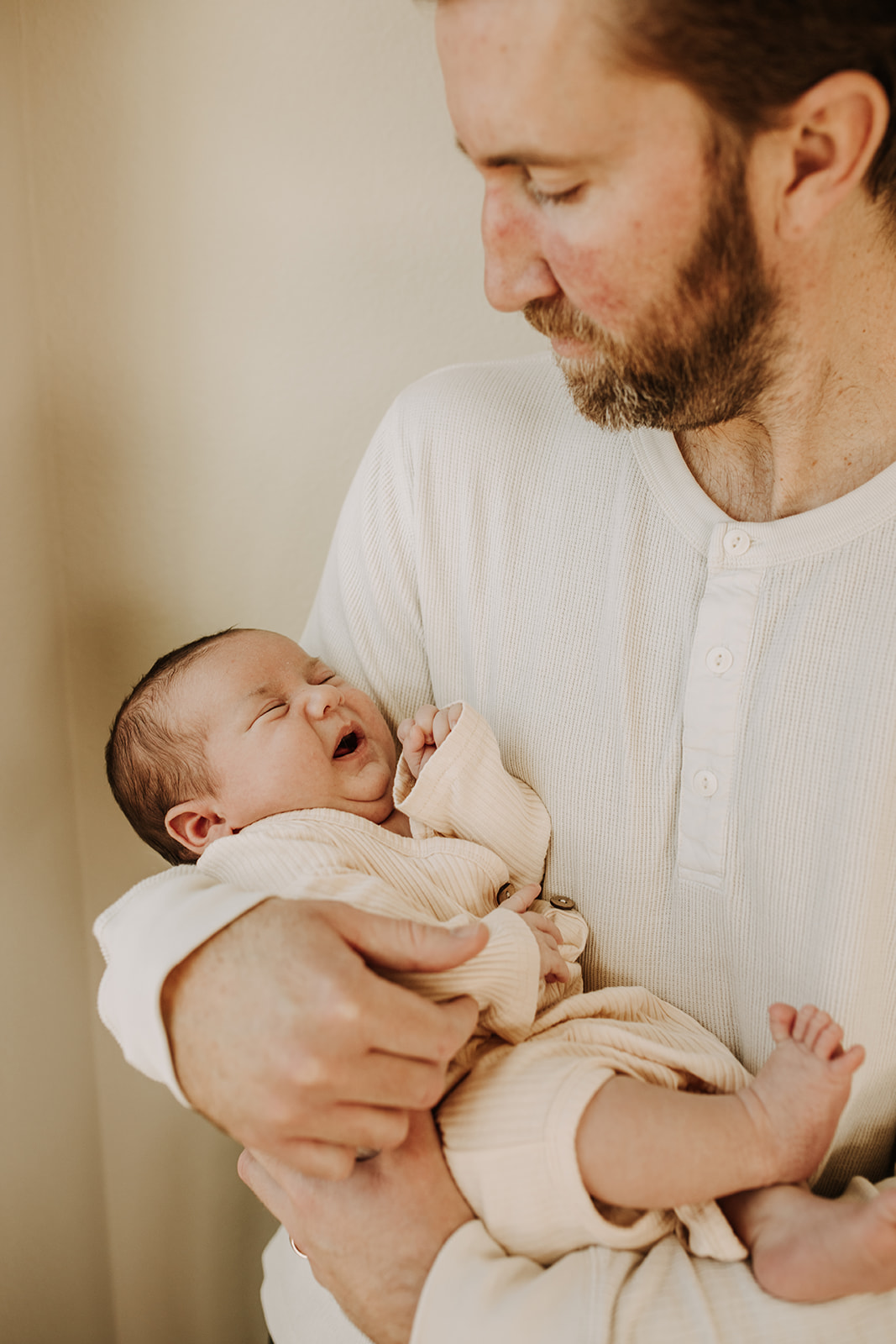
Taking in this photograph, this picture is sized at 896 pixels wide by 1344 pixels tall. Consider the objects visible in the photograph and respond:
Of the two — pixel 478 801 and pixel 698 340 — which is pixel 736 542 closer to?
pixel 698 340

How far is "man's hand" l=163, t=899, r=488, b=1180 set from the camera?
0.81m

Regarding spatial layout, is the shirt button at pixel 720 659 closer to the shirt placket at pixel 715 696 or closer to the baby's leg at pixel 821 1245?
the shirt placket at pixel 715 696

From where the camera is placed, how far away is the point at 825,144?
92 centimetres

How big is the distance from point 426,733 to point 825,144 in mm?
710

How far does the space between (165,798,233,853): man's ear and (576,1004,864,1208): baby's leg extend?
21.6 inches

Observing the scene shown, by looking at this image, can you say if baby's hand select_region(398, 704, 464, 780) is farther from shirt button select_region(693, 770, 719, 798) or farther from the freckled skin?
the freckled skin

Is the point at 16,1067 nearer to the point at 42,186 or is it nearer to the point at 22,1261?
the point at 22,1261

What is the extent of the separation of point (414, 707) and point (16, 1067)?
79cm

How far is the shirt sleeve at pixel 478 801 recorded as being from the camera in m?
1.12

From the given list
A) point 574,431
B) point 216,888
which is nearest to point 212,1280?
point 216,888

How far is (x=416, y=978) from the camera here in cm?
92

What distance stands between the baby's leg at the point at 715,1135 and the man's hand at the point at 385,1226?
0.14m

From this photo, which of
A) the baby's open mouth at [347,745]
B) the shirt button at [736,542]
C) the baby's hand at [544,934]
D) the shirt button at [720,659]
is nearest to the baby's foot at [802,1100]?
the baby's hand at [544,934]

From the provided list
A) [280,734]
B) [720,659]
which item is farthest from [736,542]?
[280,734]
